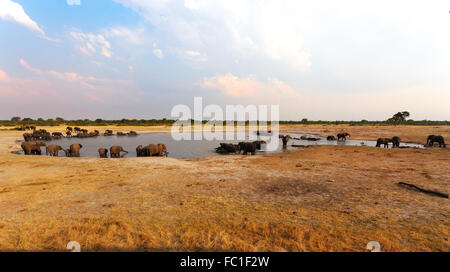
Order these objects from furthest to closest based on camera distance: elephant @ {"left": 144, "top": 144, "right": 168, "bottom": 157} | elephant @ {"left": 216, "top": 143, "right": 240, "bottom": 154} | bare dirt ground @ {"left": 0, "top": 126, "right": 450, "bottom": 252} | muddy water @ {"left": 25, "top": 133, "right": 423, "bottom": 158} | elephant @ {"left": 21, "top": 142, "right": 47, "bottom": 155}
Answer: elephant @ {"left": 216, "top": 143, "right": 240, "bottom": 154} < muddy water @ {"left": 25, "top": 133, "right": 423, "bottom": 158} < elephant @ {"left": 21, "top": 142, "right": 47, "bottom": 155} < elephant @ {"left": 144, "top": 144, "right": 168, "bottom": 157} < bare dirt ground @ {"left": 0, "top": 126, "right": 450, "bottom": 252}

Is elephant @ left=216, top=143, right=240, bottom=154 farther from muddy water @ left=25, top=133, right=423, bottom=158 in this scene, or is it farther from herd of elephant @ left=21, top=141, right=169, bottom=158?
herd of elephant @ left=21, top=141, right=169, bottom=158

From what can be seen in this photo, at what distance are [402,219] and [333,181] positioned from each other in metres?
3.86

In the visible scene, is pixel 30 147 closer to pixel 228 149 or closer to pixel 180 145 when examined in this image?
pixel 180 145

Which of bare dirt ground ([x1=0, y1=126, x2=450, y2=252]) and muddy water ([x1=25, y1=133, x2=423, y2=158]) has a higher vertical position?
bare dirt ground ([x1=0, y1=126, x2=450, y2=252])

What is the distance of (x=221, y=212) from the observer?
5852mm

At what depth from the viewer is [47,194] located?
7.19m

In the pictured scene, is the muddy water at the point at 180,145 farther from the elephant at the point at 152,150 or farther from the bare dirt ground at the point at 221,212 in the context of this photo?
the bare dirt ground at the point at 221,212

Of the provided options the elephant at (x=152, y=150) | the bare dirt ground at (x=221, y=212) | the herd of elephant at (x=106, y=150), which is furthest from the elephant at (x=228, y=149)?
the bare dirt ground at (x=221, y=212)

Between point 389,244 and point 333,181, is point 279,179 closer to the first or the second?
point 333,181

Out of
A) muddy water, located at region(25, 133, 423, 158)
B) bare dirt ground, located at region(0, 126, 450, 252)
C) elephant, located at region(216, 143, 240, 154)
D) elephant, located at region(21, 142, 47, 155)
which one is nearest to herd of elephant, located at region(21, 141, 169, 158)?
elephant, located at region(21, 142, 47, 155)

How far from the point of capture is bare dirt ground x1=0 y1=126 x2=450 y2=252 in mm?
4223

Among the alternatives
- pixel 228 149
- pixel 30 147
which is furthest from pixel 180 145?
pixel 30 147
